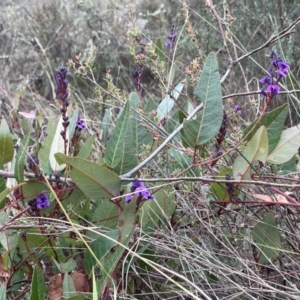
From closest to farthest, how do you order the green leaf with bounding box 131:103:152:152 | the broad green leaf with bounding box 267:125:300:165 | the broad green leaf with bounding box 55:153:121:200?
the broad green leaf with bounding box 55:153:121:200
the broad green leaf with bounding box 267:125:300:165
the green leaf with bounding box 131:103:152:152

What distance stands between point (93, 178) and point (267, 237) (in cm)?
35

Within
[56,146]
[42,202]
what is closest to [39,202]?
[42,202]

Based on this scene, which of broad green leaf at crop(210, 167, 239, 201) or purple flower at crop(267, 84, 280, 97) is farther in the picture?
broad green leaf at crop(210, 167, 239, 201)

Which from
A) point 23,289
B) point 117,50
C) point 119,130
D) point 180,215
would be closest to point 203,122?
point 119,130

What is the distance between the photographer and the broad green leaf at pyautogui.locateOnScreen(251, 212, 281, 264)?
101cm

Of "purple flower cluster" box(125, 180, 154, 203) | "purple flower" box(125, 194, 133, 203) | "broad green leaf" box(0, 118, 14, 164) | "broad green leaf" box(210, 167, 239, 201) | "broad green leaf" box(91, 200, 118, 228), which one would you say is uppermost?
"broad green leaf" box(0, 118, 14, 164)

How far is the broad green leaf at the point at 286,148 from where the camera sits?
994 mm

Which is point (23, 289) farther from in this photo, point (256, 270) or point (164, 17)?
point (164, 17)

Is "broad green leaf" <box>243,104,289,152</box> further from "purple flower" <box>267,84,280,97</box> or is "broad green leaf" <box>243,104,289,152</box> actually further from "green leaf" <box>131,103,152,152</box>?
"green leaf" <box>131,103,152,152</box>

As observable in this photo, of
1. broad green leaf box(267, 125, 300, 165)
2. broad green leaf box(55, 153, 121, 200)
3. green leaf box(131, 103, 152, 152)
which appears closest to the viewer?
broad green leaf box(55, 153, 121, 200)

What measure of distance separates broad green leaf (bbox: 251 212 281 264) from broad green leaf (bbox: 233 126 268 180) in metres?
0.10

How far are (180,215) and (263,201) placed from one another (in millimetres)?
252

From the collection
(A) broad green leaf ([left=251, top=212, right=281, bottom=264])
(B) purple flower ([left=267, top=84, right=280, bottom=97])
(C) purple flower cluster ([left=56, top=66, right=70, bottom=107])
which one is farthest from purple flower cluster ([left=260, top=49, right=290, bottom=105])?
(C) purple flower cluster ([left=56, top=66, right=70, bottom=107])

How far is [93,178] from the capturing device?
3.01ft
